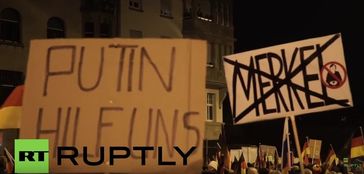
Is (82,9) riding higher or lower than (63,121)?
higher

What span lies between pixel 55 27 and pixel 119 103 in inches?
1165

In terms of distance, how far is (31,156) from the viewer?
201 inches

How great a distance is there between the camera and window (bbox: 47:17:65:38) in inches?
1331

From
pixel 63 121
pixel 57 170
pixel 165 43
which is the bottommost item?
pixel 57 170

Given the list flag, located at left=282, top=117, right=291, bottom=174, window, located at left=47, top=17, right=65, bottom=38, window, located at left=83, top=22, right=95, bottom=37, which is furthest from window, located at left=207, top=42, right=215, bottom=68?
flag, located at left=282, top=117, right=291, bottom=174

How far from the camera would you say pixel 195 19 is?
135 ft

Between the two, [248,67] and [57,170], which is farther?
[248,67]

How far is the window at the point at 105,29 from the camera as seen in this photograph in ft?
118

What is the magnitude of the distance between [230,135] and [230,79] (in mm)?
35329

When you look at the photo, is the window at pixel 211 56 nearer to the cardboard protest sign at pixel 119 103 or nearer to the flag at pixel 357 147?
the flag at pixel 357 147

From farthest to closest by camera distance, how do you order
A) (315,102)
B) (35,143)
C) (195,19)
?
(195,19) < (315,102) < (35,143)

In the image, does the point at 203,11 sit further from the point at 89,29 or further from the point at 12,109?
the point at 12,109

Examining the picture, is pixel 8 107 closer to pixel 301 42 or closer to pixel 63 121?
pixel 63 121

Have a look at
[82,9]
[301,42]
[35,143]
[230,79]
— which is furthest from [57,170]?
[82,9]
